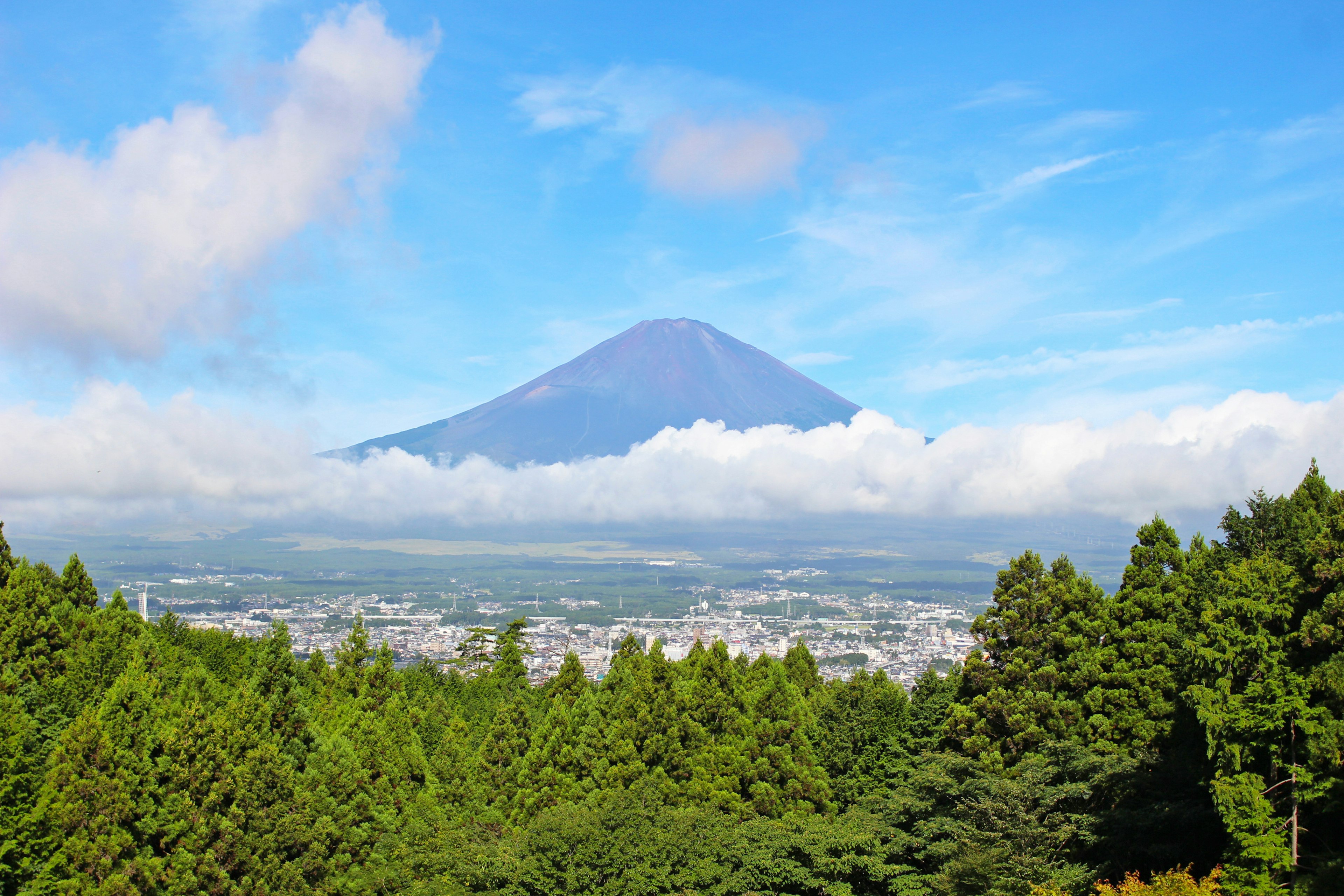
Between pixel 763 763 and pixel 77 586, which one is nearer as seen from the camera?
pixel 763 763

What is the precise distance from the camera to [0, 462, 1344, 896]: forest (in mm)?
18891

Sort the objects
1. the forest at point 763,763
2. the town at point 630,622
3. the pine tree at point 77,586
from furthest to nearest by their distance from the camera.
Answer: the town at point 630,622, the pine tree at point 77,586, the forest at point 763,763

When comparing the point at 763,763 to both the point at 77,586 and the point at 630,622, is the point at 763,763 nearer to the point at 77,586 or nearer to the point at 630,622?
the point at 77,586

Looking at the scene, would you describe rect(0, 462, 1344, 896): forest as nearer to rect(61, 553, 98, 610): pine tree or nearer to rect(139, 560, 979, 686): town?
rect(61, 553, 98, 610): pine tree

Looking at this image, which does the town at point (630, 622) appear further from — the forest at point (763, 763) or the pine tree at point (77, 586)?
the pine tree at point (77, 586)

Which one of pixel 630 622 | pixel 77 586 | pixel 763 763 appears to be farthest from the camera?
pixel 630 622

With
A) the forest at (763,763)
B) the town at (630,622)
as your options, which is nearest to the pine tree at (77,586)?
the forest at (763,763)

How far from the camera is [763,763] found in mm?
29859

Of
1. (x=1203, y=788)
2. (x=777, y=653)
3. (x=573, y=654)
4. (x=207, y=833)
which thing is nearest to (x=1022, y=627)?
(x=1203, y=788)

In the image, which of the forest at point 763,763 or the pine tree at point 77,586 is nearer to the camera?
the forest at point 763,763

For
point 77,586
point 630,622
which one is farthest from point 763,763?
point 630,622

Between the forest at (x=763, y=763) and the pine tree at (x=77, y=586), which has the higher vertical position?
the pine tree at (x=77, y=586)

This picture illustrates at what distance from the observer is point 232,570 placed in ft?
632

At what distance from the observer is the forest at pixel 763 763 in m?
18.9
